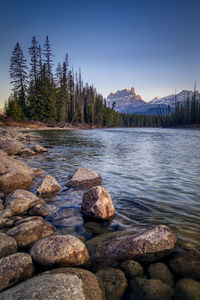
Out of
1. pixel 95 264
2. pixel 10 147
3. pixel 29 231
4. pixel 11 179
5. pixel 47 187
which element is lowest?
pixel 95 264

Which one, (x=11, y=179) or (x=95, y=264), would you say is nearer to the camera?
(x=95, y=264)

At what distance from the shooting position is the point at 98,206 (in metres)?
4.17

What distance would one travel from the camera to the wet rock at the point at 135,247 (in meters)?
2.94

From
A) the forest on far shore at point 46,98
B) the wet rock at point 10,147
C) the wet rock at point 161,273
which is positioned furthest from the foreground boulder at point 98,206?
the forest on far shore at point 46,98

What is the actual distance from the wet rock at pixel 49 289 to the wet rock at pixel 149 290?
0.67 m

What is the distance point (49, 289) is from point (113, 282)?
0.92 metres

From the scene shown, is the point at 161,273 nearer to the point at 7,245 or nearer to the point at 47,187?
the point at 7,245

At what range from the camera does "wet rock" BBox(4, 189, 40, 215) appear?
4.28 meters

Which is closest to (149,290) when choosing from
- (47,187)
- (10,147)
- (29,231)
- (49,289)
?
(49,289)

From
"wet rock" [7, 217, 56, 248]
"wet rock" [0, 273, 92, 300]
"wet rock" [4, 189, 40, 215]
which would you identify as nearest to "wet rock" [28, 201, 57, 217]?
"wet rock" [4, 189, 40, 215]

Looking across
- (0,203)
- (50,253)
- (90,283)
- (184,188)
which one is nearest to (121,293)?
(90,283)

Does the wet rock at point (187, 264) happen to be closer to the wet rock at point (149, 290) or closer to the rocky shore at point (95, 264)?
the rocky shore at point (95, 264)

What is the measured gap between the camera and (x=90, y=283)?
2.31m

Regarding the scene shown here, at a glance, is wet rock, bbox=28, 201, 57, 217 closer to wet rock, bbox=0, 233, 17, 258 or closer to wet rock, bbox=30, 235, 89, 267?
wet rock, bbox=0, 233, 17, 258
